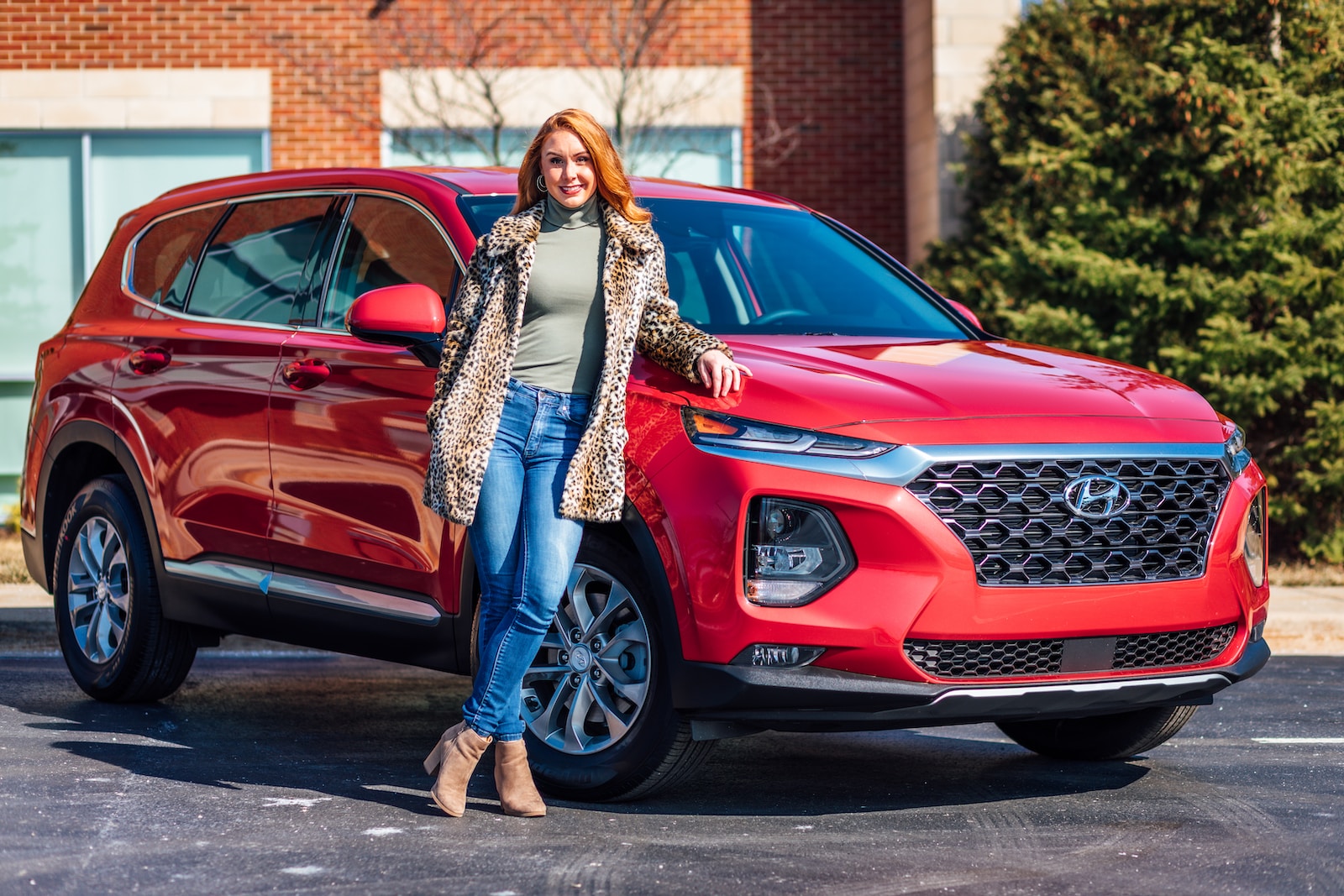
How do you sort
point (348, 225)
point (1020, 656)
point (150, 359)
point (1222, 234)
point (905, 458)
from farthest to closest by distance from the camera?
point (1222, 234), point (150, 359), point (348, 225), point (1020, 656), point (905, 458)

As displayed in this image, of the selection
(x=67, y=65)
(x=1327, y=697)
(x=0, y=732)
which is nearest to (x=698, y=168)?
(x=67, y=65)

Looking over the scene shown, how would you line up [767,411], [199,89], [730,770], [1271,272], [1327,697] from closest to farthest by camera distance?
[767,411] → [730,770] → [1327,697] → [1271,272] → [199,89]

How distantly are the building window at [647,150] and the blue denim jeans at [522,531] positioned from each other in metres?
10.0

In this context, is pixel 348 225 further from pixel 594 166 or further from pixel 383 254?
pixel 594 166

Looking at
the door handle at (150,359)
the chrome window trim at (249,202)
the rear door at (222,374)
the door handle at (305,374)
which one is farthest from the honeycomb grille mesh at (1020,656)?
the door handle at (150,359)

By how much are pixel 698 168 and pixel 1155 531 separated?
1099cm

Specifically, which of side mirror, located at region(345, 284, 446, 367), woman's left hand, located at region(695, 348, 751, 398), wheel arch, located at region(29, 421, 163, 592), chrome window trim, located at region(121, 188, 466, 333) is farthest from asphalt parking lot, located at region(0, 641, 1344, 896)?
chrome window trim, located at region(121, 188, 466, 333)

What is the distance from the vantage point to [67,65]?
1539 centimetres

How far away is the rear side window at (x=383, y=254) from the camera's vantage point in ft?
19.3

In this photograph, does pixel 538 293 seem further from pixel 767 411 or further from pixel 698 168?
pixel 698 168

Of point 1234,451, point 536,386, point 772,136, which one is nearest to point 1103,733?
point 1234,451

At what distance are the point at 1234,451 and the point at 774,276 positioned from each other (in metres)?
1.63

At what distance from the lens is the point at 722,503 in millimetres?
4746

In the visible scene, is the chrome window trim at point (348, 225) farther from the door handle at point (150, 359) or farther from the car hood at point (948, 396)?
the car hood at point (948, 396)
